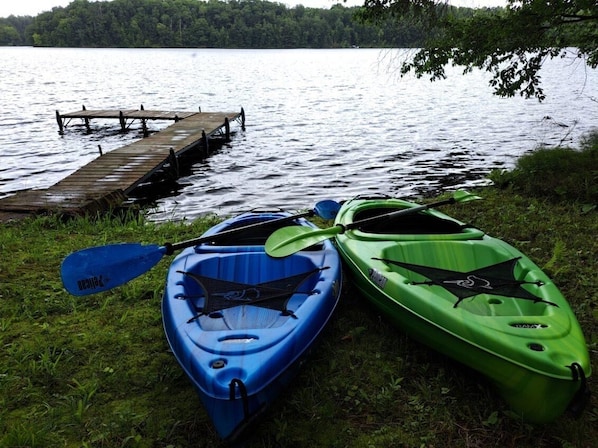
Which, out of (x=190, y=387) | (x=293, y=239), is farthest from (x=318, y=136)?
(x=190, y=387)

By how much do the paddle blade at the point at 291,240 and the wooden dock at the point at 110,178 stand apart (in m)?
5.09

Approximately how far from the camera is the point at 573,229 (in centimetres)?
574

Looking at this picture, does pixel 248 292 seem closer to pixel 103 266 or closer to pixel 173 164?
pixel 103 266

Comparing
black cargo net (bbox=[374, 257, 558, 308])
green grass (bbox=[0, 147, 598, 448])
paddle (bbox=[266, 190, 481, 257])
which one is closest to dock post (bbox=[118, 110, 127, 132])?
green grass (bbox=[0, 147, 598, 448])

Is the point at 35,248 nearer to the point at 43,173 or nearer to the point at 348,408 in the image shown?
the point at 348,408

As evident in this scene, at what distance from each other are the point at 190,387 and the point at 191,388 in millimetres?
16

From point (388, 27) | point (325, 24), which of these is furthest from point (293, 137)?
point (325, 24)

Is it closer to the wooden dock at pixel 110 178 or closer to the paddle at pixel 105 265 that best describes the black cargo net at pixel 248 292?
the paddle at pixel 105 265

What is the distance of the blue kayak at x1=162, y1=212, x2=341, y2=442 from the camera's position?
256cm

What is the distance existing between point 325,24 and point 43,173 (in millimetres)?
89089

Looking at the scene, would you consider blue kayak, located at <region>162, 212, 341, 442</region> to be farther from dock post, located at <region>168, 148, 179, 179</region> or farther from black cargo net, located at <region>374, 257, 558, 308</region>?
dock post, located at <region>168, 148, 179, 179</region>

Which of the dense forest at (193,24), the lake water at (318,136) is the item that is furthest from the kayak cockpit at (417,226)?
the dense forest at (193,24)

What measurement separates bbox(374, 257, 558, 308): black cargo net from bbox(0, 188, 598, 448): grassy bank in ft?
1.83

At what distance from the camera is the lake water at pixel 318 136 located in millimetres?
11031
